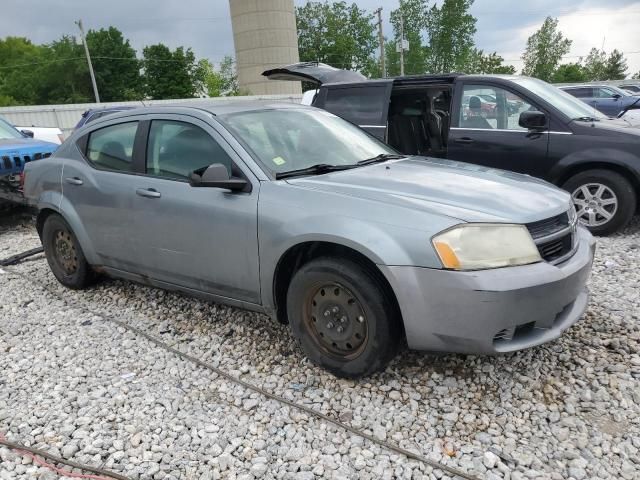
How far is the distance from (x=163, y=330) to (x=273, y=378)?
3.90 feet

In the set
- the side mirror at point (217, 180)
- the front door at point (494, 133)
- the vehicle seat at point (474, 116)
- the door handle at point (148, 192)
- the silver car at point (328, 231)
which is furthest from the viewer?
the vehicle seat at point (474, 116)

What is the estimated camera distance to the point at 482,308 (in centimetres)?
246

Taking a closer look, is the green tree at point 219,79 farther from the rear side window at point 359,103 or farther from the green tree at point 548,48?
the rear side window at point 359,103

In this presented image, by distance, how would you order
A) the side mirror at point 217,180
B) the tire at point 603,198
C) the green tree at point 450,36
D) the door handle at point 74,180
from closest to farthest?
the side mirror at point 217,180 → the door handle at point 74,180 → the tire at point 603,198 → the green tree at point 450,36

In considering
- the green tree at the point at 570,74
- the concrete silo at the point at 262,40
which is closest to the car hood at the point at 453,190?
the concrete silo at the point at 262,40

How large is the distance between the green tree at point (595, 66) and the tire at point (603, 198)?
67.2 metres


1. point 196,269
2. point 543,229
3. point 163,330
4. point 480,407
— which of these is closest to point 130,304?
point 163,330

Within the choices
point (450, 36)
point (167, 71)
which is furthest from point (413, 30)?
point (167, 71)

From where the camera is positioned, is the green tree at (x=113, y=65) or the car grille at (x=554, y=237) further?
the green tree at (x=113, y=65)

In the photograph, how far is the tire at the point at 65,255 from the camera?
453 cm

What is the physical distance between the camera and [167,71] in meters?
63.0

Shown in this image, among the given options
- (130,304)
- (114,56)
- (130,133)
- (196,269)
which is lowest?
(130,304)

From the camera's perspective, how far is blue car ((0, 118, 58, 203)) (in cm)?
673

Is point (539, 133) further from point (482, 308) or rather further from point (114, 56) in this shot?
point (114, 56)
